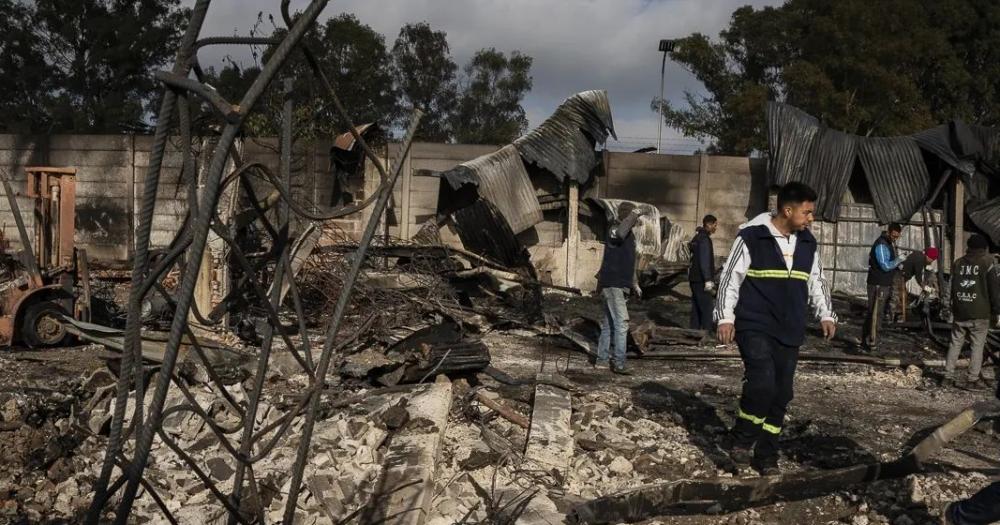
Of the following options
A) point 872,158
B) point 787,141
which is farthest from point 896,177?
point 787,141

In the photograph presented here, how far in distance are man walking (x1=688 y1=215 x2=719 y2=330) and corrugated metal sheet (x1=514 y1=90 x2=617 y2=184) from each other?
3.88 m

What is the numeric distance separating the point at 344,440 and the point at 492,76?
89.6 feet

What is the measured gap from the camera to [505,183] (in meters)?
13.3

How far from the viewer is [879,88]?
838 inches

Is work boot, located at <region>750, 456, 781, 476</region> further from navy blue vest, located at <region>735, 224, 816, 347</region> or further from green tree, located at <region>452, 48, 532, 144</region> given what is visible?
green tree, located at <region>452, 48, 532, 144</region>

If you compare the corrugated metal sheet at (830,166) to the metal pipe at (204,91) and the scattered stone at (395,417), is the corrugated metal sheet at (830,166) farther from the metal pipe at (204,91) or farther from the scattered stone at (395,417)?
the metal pipe at (204,91)

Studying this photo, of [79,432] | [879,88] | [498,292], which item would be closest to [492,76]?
[879,88]

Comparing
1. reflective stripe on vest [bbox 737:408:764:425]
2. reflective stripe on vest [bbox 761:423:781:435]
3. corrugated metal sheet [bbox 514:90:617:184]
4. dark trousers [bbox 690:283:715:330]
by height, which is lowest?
reflective stripe on vest [bbox 761:423:781:435]

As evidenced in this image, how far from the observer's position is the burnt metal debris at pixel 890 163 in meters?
13.2

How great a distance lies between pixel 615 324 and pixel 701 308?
92.6 inches

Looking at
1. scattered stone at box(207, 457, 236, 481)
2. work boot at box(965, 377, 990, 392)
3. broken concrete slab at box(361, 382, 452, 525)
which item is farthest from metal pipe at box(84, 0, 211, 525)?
work boot at box(965, 377, 990, 392)

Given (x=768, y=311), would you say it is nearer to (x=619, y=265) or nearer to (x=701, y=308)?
(x=619, y=265)

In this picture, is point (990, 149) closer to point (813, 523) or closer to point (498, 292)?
point (498, 292)

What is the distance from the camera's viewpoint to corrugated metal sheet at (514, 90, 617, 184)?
13.5 meters
